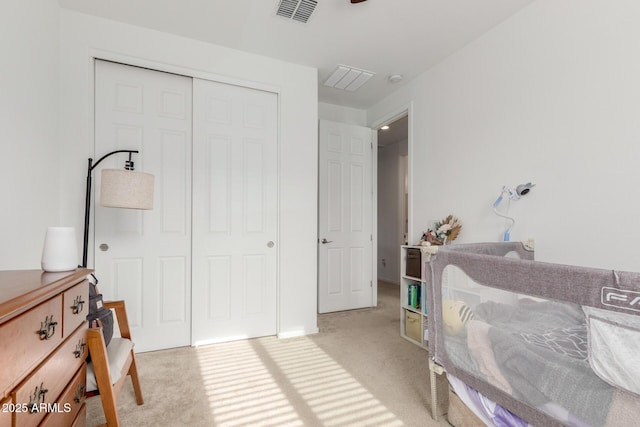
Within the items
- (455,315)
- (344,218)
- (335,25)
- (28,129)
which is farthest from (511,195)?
(28,129)

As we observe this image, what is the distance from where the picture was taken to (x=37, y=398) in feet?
2.74

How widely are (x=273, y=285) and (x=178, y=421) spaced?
138 cm

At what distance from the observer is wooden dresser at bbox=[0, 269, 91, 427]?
71 cm

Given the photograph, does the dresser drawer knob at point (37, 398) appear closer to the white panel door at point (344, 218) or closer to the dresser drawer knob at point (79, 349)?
the dresser drawer knob at point (79, 349)

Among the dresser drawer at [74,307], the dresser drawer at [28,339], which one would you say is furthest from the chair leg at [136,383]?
the dresser drawer at [28,339]

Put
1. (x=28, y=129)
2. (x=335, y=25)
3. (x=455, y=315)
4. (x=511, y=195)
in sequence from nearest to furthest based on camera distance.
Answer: (x=455, y=315), (x=28, y=129), (x=511, y=195), (x=335, y=25)

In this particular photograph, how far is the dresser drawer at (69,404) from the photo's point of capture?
0.94m

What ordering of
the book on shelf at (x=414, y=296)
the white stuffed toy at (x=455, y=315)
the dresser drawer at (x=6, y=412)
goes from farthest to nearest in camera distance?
the book on shelf at (x=414, y=296) < the white stuffed toy at (x=455, y=315) < the dresser drawer at (x=6, y=412)

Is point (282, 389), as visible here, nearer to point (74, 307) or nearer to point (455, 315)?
Answer: point (455, 315)

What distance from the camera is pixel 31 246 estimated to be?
68.0 inches

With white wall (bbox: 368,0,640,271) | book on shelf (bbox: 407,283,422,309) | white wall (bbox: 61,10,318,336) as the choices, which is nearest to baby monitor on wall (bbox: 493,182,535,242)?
white wall (bbox: 368,0,640,271)

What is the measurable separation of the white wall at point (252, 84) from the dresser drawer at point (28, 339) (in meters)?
1.59

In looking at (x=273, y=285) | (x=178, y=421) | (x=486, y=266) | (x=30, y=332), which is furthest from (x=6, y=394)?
(x=273, y=285)

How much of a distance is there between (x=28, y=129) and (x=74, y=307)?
1.26m
